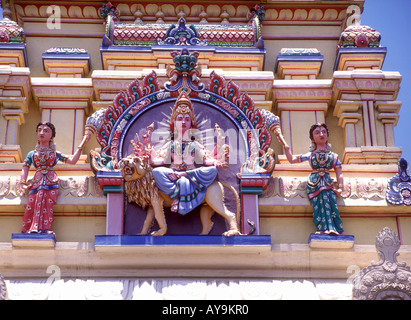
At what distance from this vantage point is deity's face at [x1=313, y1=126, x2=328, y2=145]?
11.8 metres

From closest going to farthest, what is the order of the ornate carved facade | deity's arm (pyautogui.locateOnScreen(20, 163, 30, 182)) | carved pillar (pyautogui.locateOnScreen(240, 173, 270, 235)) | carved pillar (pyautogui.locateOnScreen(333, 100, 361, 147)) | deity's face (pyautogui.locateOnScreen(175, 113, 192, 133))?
the ornate carved facade → carved pillar (pyautogui.locateOnScreen(240, 173, 270, 235)) → deity's arm (pyautogui.locateOnScreen(20, 163, 30, 182)) → deity's face (pyautogui.locateOnScreen(175, 113, 192, 133)) → carved pillar (pyautogui.locateOnScreen(333, 100, 361, 147))

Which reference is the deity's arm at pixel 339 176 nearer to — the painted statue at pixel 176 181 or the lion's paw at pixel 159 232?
the painted statue at pixel 176 181

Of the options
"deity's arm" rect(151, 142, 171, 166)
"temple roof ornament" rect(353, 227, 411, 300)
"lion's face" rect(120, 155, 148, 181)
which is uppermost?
"deity's arm" rect(151, 142, 171, 166)

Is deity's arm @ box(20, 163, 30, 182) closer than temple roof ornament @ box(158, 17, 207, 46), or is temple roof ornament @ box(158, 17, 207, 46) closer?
deity's arm @ box(20, 163, 30, 182)

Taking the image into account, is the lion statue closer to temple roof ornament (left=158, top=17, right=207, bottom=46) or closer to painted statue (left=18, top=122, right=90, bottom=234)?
painted statue (left=18, top=122, right=90, bottom=234)

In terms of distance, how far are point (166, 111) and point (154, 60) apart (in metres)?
2.12

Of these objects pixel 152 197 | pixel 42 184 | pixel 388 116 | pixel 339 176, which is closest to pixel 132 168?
pixel 152 197

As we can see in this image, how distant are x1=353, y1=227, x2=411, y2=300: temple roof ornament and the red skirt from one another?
4065 millimetres

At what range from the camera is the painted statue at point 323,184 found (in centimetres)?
1128

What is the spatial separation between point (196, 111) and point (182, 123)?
468mm

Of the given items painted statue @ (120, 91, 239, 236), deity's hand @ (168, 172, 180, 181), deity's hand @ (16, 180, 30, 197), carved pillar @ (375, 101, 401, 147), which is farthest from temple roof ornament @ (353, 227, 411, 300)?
deity's hand @ (16, 180, 30, 197)

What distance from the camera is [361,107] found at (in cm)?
1353
